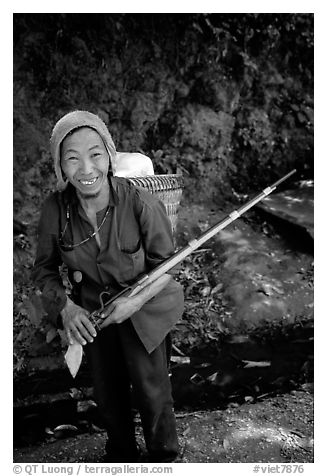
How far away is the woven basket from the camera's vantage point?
1.36 m

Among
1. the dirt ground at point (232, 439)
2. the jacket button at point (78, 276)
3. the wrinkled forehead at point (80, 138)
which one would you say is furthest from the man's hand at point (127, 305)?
the dirt ground at point (232, 439)

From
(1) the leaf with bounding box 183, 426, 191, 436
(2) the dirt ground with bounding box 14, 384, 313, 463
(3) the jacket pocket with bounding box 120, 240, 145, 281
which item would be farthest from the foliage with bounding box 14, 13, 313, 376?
(3) the jacket pocket with bounding box 120, 240, 145, 281

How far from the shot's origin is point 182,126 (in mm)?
2893

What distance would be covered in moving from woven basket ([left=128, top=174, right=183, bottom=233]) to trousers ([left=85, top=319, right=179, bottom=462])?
0.40 m

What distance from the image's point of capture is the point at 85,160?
1.15m

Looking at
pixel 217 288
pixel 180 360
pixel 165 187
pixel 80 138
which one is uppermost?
pixel 80 138

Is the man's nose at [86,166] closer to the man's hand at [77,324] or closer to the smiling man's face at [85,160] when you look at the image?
the smiling man's face at [85,160]

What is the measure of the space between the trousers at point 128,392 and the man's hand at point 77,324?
0.43 ft

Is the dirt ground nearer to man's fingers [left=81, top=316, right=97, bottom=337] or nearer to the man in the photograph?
the man

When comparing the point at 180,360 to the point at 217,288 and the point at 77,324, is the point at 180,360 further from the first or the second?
the point at 77,324

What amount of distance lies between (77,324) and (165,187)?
0.51 m

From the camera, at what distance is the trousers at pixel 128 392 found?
52.2 inches

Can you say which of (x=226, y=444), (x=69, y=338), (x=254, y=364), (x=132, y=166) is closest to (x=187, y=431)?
(x=226, y=444)
